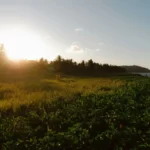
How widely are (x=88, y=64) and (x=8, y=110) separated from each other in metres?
80.6

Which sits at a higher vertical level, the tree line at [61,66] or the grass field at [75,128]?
the tree line at [61,66]

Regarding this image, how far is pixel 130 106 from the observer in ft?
49.8

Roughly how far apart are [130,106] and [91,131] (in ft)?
16.4

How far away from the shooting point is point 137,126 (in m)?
11.4

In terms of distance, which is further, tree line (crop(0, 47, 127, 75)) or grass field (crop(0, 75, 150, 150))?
tree line (crop(0, 47, 127, 75))

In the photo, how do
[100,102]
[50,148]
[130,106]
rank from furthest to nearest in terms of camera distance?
[100,102] → [130,106] → [50,148]

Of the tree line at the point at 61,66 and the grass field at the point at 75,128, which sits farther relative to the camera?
the tree line at the point at 61,66

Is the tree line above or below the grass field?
above

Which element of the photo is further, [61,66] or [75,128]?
[61,66]

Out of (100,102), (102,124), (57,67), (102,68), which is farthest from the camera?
(102,68)

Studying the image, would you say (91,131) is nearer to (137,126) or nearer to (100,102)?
(137,126)

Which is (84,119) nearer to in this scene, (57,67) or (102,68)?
(57,67)

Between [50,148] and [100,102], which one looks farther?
[100,102]

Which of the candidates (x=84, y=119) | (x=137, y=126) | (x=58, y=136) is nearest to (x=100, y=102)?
(x=84, y=119)
